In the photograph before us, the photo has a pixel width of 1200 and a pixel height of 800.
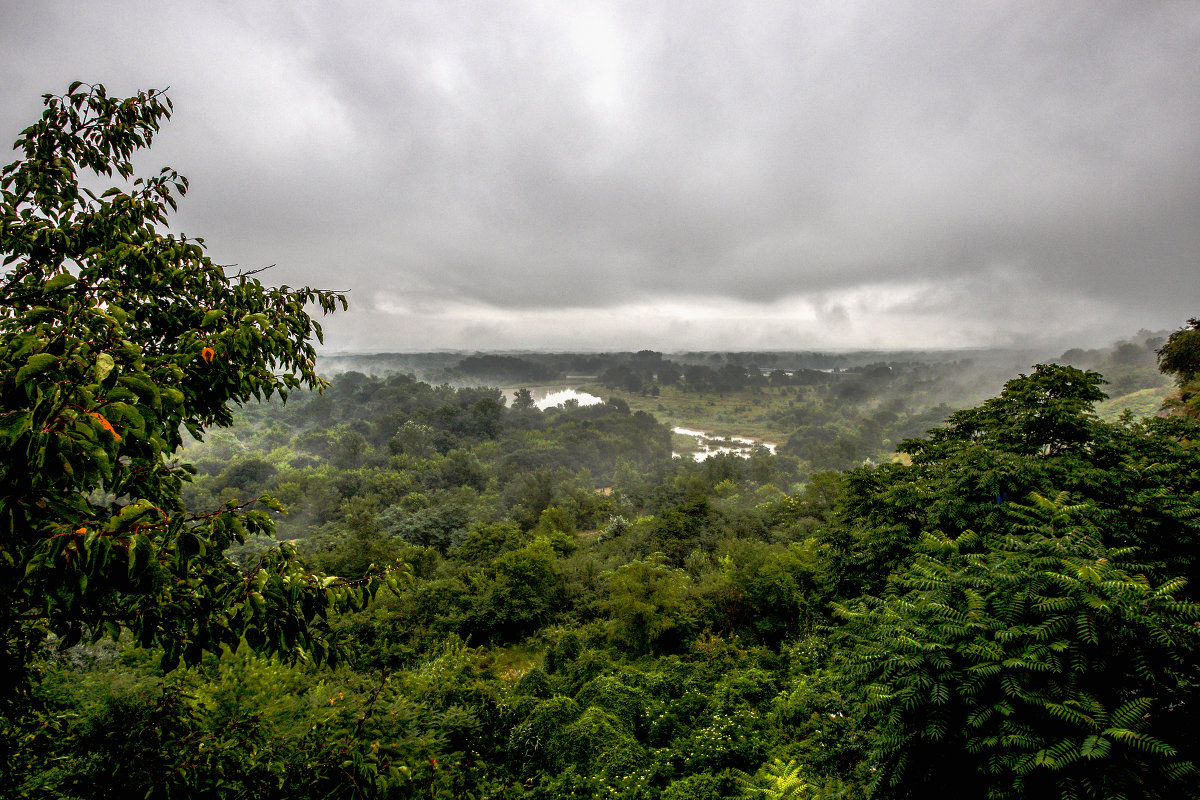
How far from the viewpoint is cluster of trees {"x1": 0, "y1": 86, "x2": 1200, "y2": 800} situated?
2.15m

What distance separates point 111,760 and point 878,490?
13.7m

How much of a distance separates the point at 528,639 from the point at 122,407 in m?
17.1

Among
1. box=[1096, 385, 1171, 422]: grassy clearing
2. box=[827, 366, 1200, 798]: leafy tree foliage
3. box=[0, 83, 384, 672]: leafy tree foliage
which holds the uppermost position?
box=[0, 83, 384, 672]: leafy tree foliage

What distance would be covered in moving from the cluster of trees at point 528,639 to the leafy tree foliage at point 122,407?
2cm

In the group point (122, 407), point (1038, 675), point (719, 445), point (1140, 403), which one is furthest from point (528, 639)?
point (1140, 403)

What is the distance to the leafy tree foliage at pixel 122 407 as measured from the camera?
5.66 feet

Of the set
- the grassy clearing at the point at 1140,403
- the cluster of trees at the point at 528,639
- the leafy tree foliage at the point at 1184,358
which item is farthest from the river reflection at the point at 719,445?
the cluster of trees at the point at 528,639

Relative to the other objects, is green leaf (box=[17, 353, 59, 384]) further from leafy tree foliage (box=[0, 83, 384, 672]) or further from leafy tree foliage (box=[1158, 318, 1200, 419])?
leafy tree foliage (box=[1158, 318, 1200, 419])

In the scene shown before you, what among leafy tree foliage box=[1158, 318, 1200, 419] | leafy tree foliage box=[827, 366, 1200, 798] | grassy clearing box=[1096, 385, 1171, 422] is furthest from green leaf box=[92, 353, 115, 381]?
grassy clearing box=[1096, 385, 1171, 422]

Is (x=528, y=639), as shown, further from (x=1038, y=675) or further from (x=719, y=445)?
(x=719, y=445)

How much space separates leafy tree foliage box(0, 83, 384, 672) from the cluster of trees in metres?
0.02

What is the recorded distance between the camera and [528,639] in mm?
16297

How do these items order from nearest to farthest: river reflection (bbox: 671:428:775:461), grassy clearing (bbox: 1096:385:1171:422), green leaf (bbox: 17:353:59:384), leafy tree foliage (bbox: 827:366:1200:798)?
green leaf (bbox: 17:353:59:384)
leafy tree foliage (bbox: 827:366:1200:798)
grassy clearing (bbox: 1096:385:1171:422)
river reflection (bbox: 671:428:775:461)

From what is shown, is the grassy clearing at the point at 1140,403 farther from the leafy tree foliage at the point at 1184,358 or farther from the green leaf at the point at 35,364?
the green leaf at the point at 35,364
